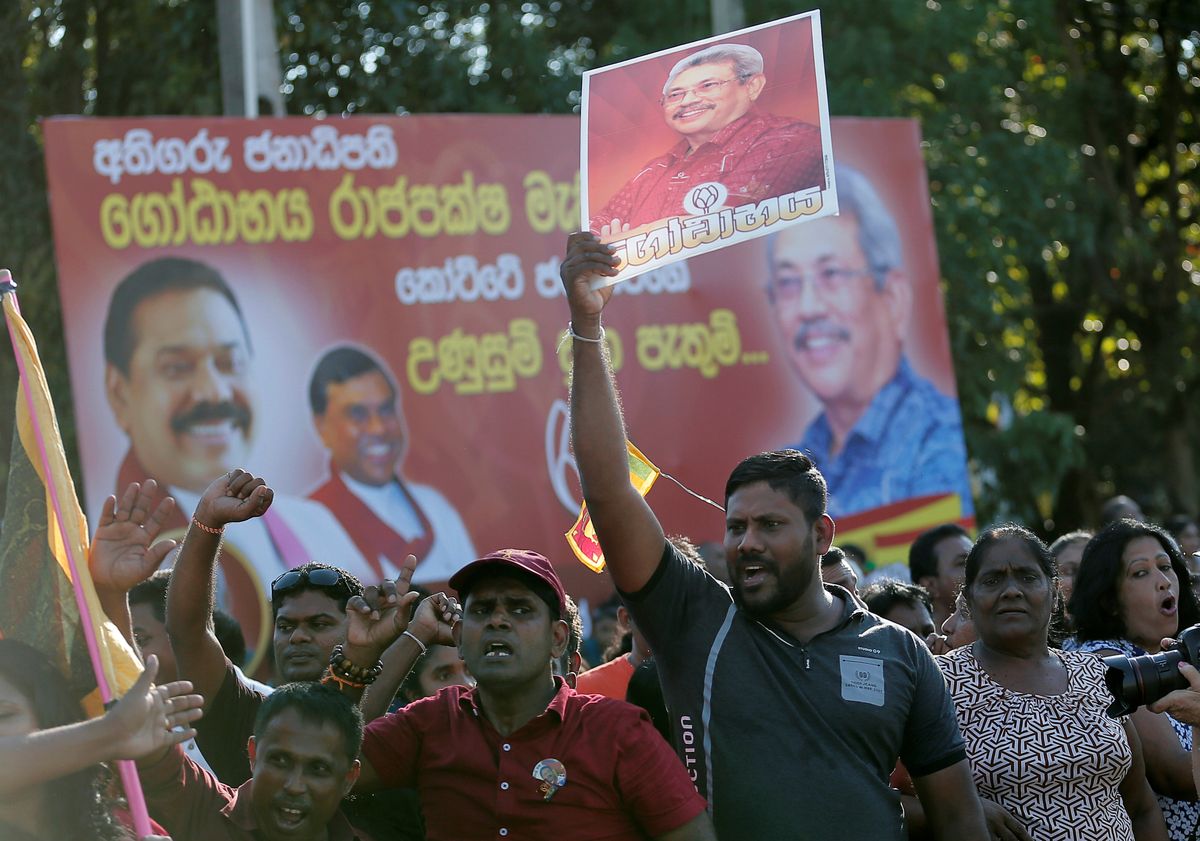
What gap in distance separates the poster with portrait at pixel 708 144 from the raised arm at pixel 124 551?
1.24 meters

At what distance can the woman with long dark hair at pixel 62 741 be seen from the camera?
282cm

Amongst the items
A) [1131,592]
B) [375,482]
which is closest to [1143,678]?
[1131,592]

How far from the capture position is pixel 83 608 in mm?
3154

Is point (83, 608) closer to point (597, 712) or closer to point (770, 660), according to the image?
point (597, 712)

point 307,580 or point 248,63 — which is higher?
point 248,63

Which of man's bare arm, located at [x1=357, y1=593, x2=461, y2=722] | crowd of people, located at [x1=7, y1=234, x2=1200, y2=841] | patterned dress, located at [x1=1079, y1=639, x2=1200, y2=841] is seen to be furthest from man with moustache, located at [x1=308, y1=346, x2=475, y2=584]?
man's bare arm, located at [x1=357, y1=593, x2=461, y2=722]

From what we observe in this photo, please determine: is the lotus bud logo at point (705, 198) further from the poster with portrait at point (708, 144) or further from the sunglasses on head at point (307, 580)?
the sunglasses on head at point (307, 580)

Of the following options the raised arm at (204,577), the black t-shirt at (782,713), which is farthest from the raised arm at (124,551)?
the black t-shirt at (782,713)

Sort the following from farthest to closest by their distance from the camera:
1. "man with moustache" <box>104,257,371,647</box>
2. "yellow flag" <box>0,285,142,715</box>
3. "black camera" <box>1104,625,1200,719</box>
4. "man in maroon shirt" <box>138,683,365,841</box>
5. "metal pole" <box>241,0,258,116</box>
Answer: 1. "metal pole" <box>241,0,258,116</box>
2. "man with moustache" <box>104,257,371,647</box>
3. "black camera" <box>1104,625,1200,719</box>
4. "man in maroon shirt" <box>138,683,365,841</box>
5. "yellow flag" <box>0,285,142,715</box>

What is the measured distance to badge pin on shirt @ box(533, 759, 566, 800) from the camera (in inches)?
134

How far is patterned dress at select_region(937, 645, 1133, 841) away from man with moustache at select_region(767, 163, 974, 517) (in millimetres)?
5485

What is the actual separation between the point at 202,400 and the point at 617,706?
5560 millimetres

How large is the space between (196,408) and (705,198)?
5.35m

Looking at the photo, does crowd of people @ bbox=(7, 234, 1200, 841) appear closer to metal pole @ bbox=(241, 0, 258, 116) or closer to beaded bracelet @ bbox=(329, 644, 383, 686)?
beaded bracelet @ bbox=(329, 644, 383, 686)
